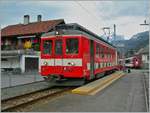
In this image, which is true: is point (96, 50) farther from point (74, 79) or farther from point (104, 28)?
point (104, 28)

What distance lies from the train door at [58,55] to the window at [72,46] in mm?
372

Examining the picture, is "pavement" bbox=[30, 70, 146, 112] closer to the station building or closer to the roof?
the station building

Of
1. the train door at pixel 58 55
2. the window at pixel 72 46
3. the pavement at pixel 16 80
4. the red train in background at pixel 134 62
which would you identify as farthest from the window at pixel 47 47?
the red train in background at pixel 134 62

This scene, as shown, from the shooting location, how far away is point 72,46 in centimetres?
1585

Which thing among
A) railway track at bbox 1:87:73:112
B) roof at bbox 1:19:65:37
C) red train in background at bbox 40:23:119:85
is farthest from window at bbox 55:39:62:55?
roof at bbox 1:19:65:37

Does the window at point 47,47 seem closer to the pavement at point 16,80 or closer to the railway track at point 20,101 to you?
the railway track at point 20,101

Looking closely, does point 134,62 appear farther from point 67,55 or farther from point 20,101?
point 20,101

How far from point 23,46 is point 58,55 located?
25.1m

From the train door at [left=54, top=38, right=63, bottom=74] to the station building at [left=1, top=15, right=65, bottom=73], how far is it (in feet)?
63.4

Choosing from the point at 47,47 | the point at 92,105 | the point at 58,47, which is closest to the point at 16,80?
the point at 47,47

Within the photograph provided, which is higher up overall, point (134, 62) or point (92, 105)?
point (134, 62)

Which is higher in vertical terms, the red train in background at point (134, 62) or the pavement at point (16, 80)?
the red train in background at point (134, 62)

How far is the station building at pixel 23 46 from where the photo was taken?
36.9m

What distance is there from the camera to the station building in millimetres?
36875
